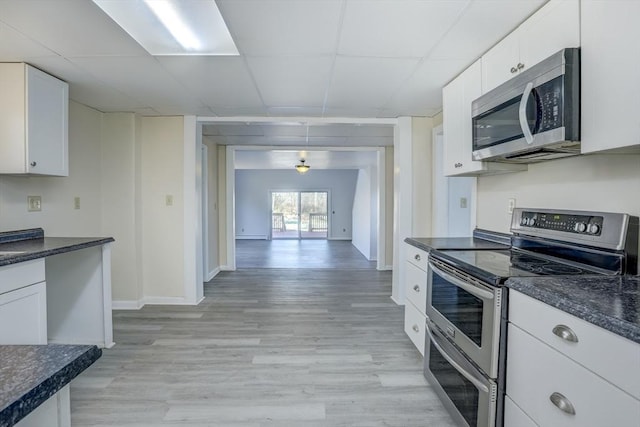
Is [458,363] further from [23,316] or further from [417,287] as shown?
[23,316]

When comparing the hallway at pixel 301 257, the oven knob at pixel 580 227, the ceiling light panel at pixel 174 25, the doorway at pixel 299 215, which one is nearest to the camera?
the oven knob at pixel 580 227

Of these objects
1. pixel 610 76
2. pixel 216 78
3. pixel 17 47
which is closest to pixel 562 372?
pixel 610 76

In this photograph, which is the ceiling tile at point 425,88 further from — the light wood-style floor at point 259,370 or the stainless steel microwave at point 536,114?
the light wood-style floor at point 259,370

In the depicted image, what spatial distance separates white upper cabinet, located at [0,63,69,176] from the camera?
2352 mm

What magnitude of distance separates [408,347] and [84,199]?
3.35 m

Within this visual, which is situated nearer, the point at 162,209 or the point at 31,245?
the point at 31,245

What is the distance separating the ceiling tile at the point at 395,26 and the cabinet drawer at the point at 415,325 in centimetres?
179

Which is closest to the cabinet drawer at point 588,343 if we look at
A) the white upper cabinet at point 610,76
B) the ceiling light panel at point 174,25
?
the white upper cabinet at point 610,76

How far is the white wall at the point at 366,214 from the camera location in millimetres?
7180

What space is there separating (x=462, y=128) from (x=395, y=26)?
93cm

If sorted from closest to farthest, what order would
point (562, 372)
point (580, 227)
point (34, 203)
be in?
point (562, 372) → point (580, 227) → point (34, 203)

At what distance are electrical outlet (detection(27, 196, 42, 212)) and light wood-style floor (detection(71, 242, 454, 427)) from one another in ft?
4.09

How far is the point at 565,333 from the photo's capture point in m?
1.11

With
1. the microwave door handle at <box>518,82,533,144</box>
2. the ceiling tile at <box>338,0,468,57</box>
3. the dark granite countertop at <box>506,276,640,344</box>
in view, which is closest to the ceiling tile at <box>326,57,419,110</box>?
the ceiling tile at <box>338,0,468,57</box>
